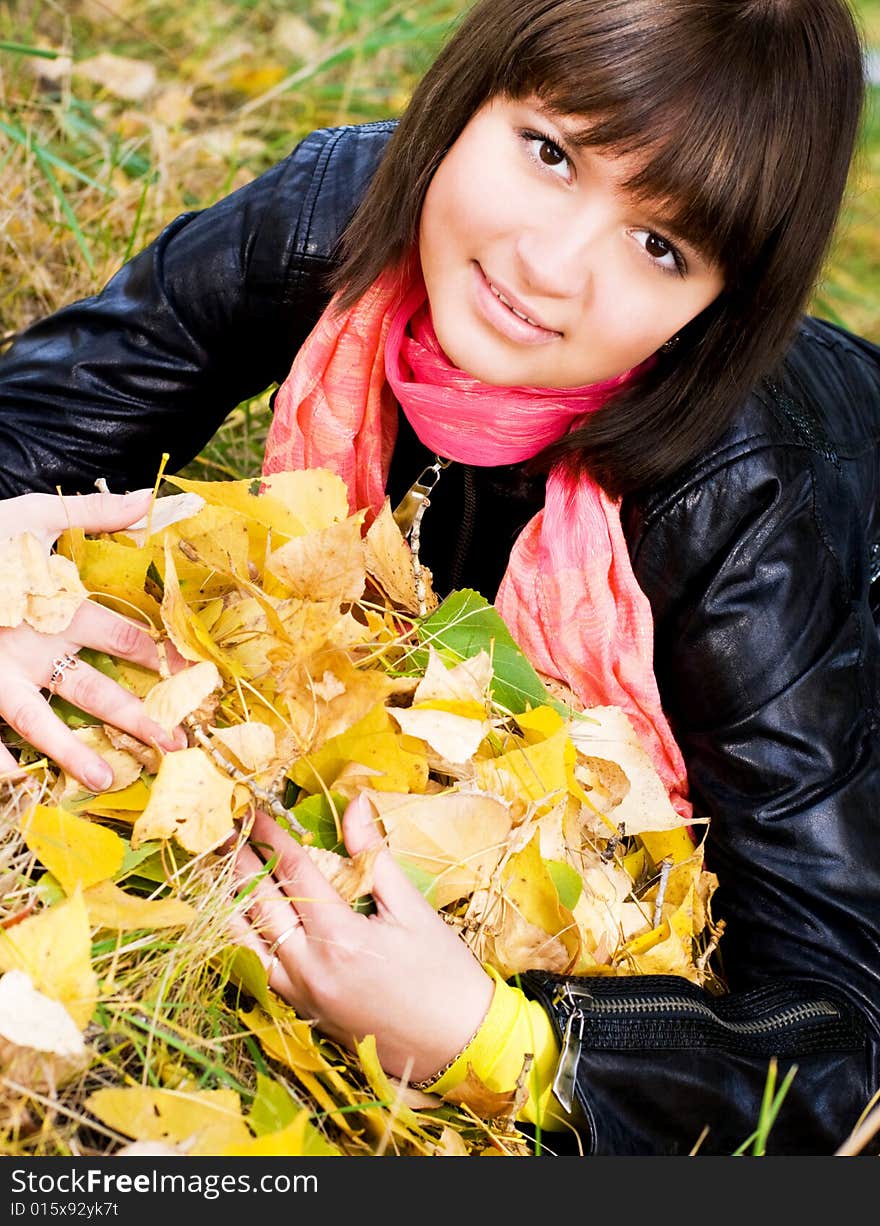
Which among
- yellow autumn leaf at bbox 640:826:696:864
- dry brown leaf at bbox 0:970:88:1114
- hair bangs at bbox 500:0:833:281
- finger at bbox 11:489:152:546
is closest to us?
dry brown leaf at bbox 0:970:88:1114

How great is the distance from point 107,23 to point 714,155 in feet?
6.53

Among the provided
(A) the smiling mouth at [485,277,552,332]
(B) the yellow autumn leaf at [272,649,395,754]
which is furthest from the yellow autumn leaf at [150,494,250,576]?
(A) the smiling mouth at [485,277,552,332]

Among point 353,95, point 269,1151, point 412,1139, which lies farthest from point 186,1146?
point 353,95

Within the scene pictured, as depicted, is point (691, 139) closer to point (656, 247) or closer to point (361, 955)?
point (656, 247)

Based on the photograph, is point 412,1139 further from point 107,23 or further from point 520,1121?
point 107,23

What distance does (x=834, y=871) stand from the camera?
126cm

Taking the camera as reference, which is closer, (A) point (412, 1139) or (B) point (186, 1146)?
(B) point (186, 1146)

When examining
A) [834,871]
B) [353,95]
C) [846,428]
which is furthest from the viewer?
[353,95]

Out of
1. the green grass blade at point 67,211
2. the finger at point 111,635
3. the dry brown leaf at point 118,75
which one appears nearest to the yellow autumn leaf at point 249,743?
the finger at point 111,635

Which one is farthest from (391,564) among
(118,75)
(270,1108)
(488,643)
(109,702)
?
(118,75)

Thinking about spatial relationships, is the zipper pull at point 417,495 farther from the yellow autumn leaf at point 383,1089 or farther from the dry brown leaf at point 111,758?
the yellow autumn leaf at point 383,1089

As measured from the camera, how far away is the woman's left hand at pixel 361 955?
102 centimetres

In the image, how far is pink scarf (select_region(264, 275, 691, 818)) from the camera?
1298 mm

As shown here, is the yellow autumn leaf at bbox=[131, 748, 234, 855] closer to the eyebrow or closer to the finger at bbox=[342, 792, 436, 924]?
the finger at bbox=[342, 792, 436, 924]
